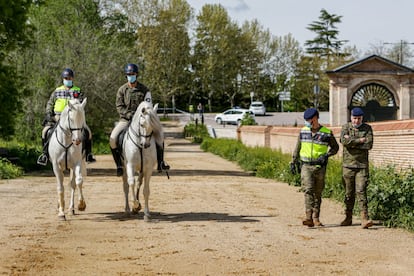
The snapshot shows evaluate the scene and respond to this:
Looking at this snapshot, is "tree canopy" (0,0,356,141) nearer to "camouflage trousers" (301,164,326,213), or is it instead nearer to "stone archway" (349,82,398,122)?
"stone archway" (349,82,398,122)

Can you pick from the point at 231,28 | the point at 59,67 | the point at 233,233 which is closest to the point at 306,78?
the point at 231,28

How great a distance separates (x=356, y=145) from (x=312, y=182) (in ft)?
3.38

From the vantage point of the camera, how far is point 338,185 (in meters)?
16.4

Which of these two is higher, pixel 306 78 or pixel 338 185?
pixel 306 78

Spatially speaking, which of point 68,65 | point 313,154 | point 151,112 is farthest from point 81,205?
point 68,65

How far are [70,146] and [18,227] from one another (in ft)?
6.34

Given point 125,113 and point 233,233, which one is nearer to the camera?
point 233,233

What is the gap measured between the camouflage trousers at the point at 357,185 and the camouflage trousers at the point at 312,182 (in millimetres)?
435

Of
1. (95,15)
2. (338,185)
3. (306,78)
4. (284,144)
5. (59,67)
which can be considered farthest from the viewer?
(306,78)

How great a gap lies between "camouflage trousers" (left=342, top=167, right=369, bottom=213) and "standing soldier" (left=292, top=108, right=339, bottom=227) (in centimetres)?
44

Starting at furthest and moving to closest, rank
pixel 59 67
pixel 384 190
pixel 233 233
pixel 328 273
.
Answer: pixel 59 67 → pixel 384 190 → pixel 233 233 → pixel 328 273

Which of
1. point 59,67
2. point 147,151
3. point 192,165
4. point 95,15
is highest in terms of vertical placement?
point 95,15

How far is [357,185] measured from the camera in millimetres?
11602

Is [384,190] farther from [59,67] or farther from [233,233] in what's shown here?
[59,67]
